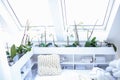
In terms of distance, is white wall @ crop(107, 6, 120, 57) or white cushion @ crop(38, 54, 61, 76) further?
white cushion @ crop(38, 54, 61, 76)

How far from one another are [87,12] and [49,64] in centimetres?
108

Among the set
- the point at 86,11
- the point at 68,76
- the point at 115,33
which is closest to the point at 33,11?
the point at 86,11

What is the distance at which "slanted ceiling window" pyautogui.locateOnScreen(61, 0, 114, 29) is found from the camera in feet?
8.69

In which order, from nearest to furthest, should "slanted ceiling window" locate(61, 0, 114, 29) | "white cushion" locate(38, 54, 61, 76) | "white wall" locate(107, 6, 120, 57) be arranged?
1. "white wall" locate(107, 6, 120, 57)
2. "slanted ceiling window" locate(61, 0, 114, 29)
3. "white cushion" locate(38, 54, 61, 76)

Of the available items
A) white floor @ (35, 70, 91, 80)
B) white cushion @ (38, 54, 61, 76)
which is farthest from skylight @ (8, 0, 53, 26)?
white floor @ (35, 70, 91, 80)

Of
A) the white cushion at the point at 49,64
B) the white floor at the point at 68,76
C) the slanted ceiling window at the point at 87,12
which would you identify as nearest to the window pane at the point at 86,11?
the slanted ceiling window at the point at 87,12

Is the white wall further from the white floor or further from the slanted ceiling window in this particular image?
the white floor

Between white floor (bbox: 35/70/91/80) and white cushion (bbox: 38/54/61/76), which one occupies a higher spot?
white cushion (bbox: 38/54/61/76)

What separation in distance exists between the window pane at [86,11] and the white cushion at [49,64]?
0.68m

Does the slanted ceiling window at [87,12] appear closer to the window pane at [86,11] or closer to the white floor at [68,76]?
the window pane at [86,11]

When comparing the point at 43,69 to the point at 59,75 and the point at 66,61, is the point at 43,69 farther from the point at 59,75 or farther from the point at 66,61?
the point at 66,61

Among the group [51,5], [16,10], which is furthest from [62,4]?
[16,10]

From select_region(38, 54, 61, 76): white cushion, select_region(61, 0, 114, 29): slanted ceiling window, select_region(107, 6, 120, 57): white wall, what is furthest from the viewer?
select_region(38, 54, 61, 76): white cushion

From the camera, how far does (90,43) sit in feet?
9.50
